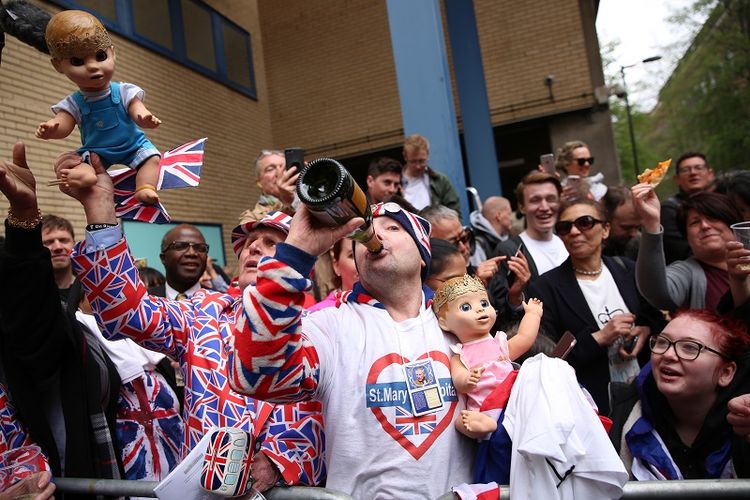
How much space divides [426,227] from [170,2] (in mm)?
8770

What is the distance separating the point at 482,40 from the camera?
11.9 metres

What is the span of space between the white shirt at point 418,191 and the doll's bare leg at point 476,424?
3.44 metres

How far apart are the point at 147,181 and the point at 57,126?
0.98 feet

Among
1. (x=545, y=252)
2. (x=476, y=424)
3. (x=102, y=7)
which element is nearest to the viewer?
(x=476, y=424)

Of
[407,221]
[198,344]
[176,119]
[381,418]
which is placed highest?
[176,119]

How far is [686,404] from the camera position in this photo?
2346 millimetres

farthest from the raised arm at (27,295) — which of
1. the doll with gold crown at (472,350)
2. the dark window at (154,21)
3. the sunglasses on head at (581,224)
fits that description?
the dark window at (154,21)

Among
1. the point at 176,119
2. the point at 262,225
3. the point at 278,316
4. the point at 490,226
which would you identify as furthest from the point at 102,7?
the point at 278,316

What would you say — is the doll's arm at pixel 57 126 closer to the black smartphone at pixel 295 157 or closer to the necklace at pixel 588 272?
the black smartphone at pixel 295 157

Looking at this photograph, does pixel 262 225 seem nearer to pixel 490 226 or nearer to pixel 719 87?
pixel 490 226

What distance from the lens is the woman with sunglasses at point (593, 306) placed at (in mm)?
2988

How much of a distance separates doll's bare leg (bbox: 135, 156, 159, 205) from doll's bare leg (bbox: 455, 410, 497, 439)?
1.12m

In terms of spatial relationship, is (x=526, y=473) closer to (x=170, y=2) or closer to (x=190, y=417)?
(x=190, y=417)

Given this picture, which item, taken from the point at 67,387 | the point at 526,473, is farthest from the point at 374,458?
the point at 67,387
